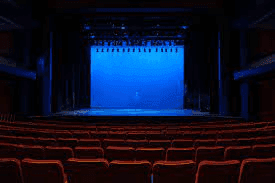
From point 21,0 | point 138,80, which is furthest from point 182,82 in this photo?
point 21,0

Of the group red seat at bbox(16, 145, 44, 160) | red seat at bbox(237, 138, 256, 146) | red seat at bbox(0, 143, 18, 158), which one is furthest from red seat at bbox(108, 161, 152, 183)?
red seat at bbox(237, 138, 256, 146)

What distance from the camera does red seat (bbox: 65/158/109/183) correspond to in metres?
2.34

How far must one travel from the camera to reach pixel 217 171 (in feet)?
7.51

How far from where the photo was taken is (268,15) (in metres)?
9.84

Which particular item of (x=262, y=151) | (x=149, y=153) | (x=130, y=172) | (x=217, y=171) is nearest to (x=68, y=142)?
(x=149, y=153)

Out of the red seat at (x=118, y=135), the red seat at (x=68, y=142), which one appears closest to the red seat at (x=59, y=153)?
the red seat at (x=68, y=142)

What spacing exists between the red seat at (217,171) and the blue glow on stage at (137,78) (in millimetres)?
17760

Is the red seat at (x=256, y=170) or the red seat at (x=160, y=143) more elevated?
the red seat at (x=256, y=170)

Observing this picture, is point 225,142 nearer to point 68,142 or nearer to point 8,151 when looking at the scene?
point 68,142

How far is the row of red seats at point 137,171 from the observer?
2281 mm

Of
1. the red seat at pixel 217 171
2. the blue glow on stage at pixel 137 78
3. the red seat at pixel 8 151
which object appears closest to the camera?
the red seat at pixel 217 171

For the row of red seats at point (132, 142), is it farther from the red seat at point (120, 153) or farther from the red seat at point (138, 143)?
the red seat at point (120, 153)

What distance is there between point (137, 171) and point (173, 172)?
313mm

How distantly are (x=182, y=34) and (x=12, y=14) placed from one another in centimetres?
925
